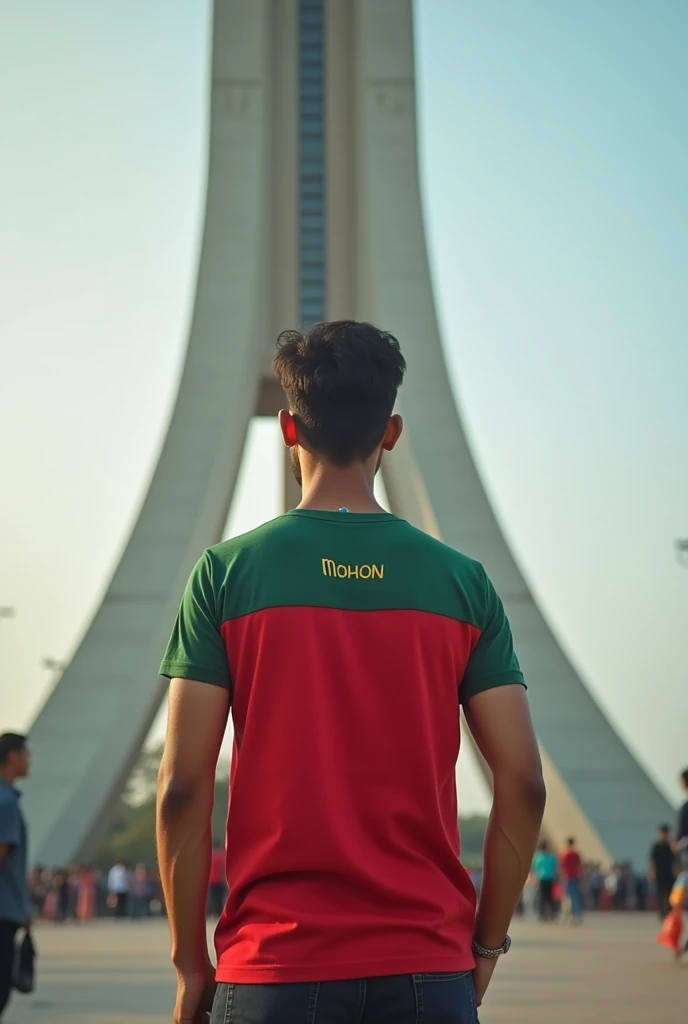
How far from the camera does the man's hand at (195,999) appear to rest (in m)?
1.64

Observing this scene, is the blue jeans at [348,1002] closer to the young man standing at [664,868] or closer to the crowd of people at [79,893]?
the young man standing at [664,868]

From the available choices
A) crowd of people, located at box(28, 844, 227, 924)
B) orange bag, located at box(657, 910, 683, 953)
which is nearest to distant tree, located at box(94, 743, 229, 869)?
crowd of people, located at box(28, 844, 227, 924)

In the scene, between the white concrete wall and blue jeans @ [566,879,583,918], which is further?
the white concrete wall

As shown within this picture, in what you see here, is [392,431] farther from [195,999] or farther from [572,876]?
[572,876]

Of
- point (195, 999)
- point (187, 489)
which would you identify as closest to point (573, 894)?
point (187, 489)

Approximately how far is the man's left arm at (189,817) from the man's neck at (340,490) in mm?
264

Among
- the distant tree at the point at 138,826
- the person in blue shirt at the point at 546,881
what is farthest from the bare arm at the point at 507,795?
the distant tree at the point at 138,826

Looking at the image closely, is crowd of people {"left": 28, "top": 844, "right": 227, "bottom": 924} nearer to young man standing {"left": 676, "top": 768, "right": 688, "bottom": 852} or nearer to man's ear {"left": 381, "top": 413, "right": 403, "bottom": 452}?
young man standing {"left": 676, "top": 768, "right": 688, "bottom": 852}

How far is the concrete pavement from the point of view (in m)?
5.50

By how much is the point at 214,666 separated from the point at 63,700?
1728 cm

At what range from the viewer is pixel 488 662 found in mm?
1714

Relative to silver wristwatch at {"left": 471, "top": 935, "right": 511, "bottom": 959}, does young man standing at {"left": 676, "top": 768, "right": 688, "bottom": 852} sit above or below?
above

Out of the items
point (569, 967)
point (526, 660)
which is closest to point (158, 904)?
point (526, 660)

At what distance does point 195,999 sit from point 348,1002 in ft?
0.73
